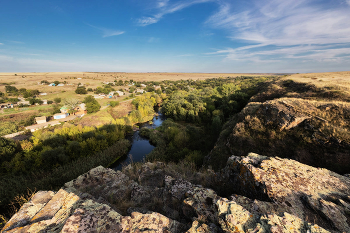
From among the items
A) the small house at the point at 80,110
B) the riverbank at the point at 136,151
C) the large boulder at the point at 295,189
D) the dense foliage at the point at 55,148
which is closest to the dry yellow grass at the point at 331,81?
the large boulder at the point at 295,189

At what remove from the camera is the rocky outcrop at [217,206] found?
377cm

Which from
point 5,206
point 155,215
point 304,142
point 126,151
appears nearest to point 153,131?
point 126,151

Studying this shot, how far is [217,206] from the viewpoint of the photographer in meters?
4.23

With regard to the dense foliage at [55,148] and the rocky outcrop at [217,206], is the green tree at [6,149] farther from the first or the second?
the rocky outcrop at [217,206]

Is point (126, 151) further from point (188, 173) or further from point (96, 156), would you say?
point (188, 173)

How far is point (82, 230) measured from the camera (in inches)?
143

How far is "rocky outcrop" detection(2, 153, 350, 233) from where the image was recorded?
377 cm

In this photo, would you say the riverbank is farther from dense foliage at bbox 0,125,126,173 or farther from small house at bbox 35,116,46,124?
small house at bbox 35,116,46,124

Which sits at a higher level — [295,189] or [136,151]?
[295,189]

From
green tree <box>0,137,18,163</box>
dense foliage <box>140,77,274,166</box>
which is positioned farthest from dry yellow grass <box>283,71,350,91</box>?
green tree <box>0,137,18,163</box>

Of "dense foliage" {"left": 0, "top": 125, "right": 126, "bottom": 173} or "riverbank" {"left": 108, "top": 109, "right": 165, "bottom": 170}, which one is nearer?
"dense foliage" {"left": 0, "top": 125, "right": 126, "bottom": 173}

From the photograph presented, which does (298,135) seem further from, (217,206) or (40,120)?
(40,120)

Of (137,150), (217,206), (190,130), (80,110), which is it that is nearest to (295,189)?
(217,206)

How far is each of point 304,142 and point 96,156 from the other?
2559 cm
